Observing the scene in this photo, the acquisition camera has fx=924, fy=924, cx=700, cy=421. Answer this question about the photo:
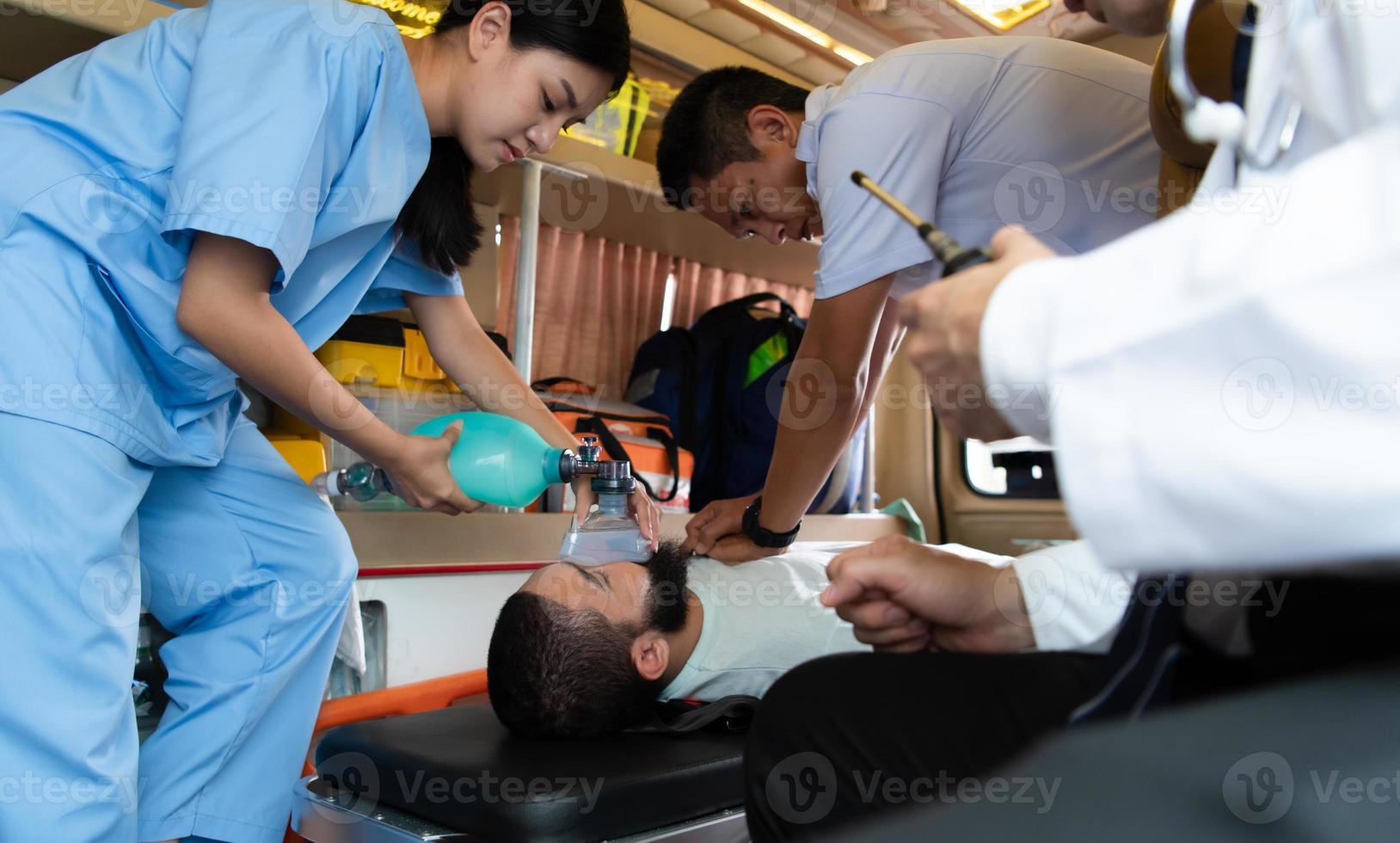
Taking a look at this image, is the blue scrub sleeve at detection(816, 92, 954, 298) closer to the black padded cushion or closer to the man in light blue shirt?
the man in light blue shirt

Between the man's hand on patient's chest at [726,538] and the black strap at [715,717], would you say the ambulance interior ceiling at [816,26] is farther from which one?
the black strap at [715,717]

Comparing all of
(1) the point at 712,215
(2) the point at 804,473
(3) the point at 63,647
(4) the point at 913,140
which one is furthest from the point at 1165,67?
(3) the point at 63,647

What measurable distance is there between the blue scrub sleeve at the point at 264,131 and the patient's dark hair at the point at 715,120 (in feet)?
1.99

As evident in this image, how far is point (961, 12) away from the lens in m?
2.10

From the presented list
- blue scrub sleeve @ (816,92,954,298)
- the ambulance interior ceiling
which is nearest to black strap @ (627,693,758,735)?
blue scrub sleeve @ (816,92,954,298)

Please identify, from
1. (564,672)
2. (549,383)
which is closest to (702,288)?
(549,383)

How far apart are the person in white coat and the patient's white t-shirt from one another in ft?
2.61

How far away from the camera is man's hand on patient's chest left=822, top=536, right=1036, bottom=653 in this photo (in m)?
0.69

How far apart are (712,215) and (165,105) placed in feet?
2.81

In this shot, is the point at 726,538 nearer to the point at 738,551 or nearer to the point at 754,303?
the point at 738,551

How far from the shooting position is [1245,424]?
0.40m

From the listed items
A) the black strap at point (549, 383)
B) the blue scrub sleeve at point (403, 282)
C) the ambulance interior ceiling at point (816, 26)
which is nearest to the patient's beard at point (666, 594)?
the blue scrub sleeve at point (403, 282)

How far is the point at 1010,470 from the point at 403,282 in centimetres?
216

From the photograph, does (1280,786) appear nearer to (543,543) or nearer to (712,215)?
(712,215)
